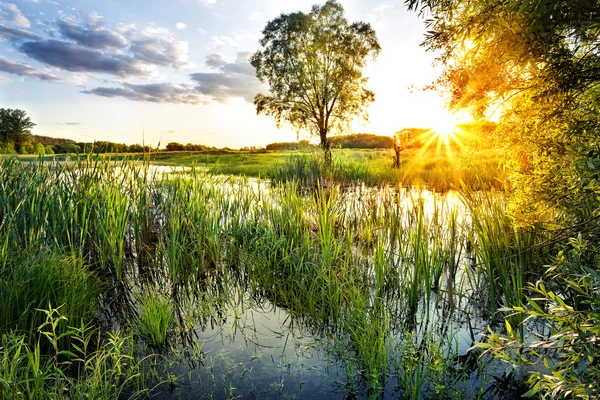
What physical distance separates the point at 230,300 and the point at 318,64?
27.2 metres

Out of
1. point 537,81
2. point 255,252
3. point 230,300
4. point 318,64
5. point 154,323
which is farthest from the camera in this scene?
point 318,64

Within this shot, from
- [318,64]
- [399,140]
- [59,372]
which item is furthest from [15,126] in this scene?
[59,372]

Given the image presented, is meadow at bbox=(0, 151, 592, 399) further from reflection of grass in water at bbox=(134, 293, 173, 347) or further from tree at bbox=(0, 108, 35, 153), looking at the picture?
tree at bbox=(0, 108, 35, 153)

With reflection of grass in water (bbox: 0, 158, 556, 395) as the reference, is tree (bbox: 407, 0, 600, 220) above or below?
above

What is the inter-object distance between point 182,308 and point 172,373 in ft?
4.74

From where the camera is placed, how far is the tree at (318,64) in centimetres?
2898

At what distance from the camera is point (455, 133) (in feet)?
16.5

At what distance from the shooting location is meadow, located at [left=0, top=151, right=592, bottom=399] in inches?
129

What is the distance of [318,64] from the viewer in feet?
95.5

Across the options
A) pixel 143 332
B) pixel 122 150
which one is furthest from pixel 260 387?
pixel 122 150

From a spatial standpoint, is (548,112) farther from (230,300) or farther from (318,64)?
(318,64)

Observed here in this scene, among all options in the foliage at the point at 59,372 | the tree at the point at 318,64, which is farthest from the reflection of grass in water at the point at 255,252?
the tree at the point at 318,64

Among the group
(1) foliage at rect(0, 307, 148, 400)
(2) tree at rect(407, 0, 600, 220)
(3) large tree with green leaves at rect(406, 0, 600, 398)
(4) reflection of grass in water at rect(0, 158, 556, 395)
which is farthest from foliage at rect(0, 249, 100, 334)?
(2) tree at rect(407, 0, 600, 220)

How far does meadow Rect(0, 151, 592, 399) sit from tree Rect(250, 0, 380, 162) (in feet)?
76.6
